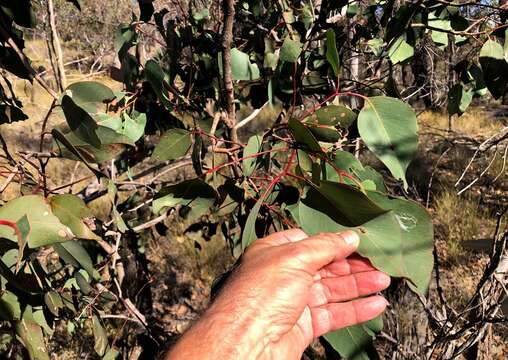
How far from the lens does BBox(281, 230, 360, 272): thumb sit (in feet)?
2.43

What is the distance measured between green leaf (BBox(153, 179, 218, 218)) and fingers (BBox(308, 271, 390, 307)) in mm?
304

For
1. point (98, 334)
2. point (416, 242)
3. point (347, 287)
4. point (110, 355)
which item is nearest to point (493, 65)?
point (416, 242)

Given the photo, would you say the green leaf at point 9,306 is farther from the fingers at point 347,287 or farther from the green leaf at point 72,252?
the fingers at point 347,287

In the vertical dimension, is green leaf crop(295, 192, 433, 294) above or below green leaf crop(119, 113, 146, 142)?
below

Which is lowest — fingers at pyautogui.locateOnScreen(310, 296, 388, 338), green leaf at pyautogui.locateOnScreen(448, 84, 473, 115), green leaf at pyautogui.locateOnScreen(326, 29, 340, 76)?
fingers at pyautogui.locateOnScreen(310, 296, 388, 338)

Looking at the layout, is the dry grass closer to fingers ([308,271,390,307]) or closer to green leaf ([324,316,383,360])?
fingers ([308,271,390,307])

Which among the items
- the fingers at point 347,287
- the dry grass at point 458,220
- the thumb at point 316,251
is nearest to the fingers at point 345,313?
the fingers at point 347,287

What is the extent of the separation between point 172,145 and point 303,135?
315mm

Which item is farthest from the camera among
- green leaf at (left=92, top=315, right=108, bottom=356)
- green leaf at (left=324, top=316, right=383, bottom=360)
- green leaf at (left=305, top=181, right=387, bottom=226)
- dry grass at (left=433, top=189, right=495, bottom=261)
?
dry grass at (left=433, top=189, right=495, bottom=261)

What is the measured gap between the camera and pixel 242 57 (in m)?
1.03

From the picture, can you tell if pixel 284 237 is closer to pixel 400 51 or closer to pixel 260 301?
pixel 260 301

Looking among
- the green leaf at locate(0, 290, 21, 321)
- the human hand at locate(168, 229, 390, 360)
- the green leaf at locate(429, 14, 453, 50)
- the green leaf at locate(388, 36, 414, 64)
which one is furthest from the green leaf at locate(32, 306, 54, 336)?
the green leaf at locate(429, 14, 453, 50)

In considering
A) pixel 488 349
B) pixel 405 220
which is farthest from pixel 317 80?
pixel 488 349

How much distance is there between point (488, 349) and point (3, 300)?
1668 mm
